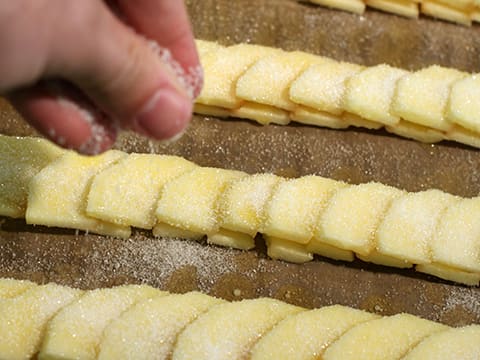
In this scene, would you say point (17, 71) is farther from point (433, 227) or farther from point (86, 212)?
point (433, 227)

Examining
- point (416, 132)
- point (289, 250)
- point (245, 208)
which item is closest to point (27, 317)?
point (245, 208)

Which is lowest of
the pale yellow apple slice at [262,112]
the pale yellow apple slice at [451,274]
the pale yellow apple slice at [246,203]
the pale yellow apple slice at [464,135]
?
the pale yellow apple slice at [451,274]

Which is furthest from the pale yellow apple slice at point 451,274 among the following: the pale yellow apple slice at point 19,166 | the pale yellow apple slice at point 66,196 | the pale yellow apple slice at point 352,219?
the pale yellow apple slice at point 19,166

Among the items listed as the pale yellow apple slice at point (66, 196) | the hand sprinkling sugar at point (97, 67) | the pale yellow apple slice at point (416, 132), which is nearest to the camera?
the hand sprinkling sugar at point (97, 67)

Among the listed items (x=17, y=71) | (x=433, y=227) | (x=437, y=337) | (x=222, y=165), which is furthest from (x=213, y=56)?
(x=17, y=71)

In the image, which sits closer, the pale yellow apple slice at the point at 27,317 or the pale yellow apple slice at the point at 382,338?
the pale yellow apple slice at the point at 382,338

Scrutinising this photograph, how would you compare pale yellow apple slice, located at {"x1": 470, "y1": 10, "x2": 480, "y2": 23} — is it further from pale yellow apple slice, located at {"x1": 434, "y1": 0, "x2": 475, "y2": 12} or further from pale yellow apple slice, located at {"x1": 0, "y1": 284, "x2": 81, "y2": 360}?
pale yellow apple slice, located at {"x1": 0, "y1": 284, "x2": 81, "y2": 360}

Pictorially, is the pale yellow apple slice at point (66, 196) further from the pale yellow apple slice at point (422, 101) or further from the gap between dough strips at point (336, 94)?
the pale yellow apple slice at point (422, 101)
